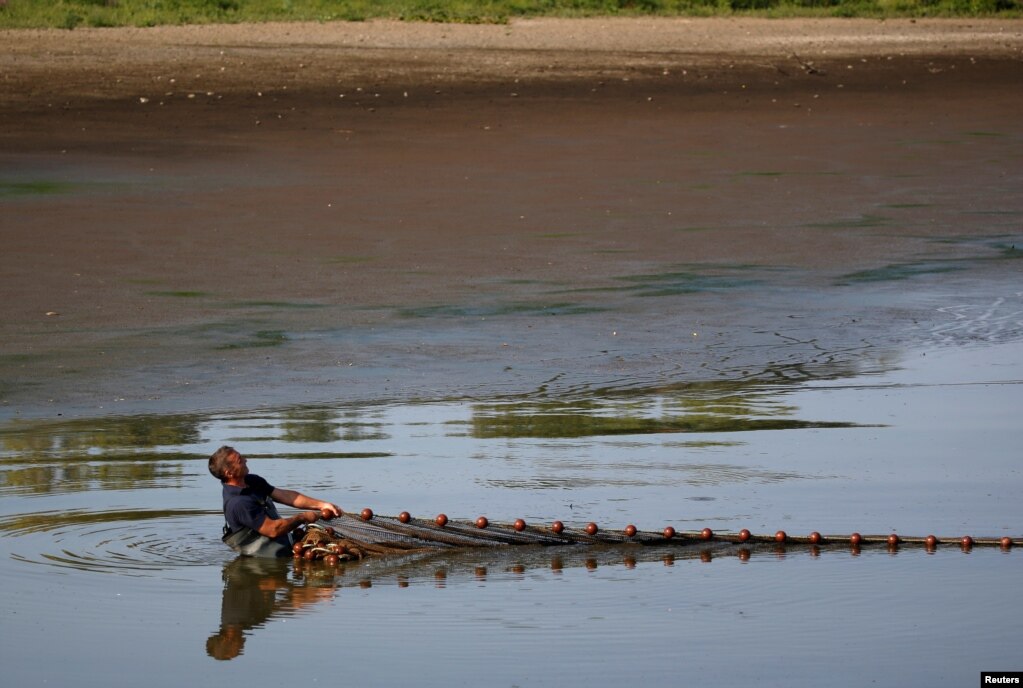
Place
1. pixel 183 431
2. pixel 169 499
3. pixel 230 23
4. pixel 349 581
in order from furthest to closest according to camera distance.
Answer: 1. pixel 230 23
2. pixel 183 431
3. pixel 169 499
4. pixel 349 581

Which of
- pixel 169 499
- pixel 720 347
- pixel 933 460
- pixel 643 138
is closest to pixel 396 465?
pixel 169 499

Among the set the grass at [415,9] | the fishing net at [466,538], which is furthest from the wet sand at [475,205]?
the fishing net at [466,538]

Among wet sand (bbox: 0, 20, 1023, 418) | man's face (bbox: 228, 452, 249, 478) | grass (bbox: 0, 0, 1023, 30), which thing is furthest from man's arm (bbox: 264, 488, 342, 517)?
grass (bbox: 0, 0, 1023, 30)

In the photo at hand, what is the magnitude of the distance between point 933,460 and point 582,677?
3.98 m

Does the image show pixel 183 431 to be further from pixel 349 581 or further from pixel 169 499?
pixel 349 581

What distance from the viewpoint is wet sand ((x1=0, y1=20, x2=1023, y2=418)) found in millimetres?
13562

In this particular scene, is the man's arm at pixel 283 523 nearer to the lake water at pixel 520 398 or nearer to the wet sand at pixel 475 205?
the lake water at pixel 520 398

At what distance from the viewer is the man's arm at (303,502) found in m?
8.65

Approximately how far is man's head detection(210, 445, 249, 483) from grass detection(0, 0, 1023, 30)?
72.5 feet

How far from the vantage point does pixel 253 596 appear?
8430mm

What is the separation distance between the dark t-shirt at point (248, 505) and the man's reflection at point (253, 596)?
0.18 m

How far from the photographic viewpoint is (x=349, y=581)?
857cm

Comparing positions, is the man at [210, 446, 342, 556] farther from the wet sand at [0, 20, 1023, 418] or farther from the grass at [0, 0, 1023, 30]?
the grass at [0, 0, 1023, 30]

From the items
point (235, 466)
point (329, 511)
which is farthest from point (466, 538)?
point (235, 466)
